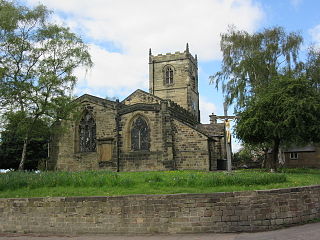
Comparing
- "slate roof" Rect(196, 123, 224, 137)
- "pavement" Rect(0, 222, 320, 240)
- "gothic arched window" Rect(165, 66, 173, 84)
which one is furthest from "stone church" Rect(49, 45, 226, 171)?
"gothic arched window" Rect(165, 66, 173, 84)

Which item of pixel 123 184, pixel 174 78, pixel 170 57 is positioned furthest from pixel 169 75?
pixel 123 184

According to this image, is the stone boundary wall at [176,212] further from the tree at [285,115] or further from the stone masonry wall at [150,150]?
the stone masonry wall at [150,150]

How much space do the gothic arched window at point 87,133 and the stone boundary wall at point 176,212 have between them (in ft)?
64.7

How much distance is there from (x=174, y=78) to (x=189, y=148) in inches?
1072

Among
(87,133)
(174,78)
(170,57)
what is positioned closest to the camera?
(87,133)

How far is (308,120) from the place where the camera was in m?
Result: 22.6

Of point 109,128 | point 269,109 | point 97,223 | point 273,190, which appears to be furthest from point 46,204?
point 109,128

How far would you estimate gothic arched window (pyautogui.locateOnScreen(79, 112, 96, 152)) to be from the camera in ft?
105

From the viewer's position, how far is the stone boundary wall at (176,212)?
36.4ft

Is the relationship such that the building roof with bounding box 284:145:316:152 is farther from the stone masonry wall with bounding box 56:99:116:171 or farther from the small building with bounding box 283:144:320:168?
the stone masonry wall with bounding box 56:99:116:171

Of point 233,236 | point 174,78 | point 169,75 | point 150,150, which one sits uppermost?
point 169,75

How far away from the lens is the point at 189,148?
93.3 ft

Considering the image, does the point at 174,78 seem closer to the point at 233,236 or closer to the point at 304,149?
the point at 304,149

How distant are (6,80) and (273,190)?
A: 57.9ft
